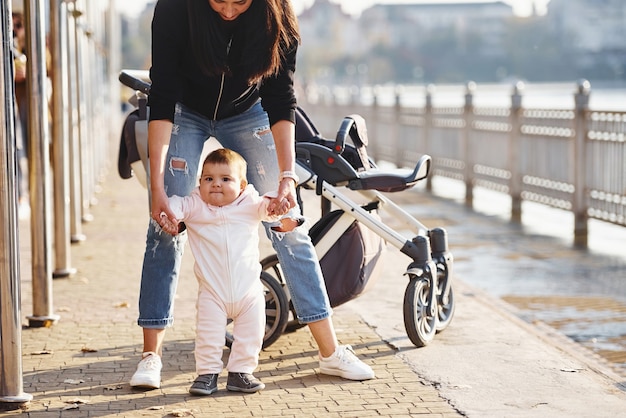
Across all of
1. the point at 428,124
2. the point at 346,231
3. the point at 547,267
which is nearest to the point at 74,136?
the point at 547,267

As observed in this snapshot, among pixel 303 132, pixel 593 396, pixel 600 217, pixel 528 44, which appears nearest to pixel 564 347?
pixel 593 396

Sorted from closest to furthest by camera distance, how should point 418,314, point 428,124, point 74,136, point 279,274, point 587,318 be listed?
point 418,314 < point 279,274 < point 587,318 < point 74,136 < point 428,124

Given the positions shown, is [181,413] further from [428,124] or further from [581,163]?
[428,124]

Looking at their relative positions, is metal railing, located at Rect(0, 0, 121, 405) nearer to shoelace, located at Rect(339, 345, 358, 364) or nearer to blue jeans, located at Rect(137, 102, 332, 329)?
blue jeans, located at Rect(137, 102, 332, 329)

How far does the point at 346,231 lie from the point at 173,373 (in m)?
1.13

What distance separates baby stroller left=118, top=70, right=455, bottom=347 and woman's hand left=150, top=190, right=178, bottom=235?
2.91 feet

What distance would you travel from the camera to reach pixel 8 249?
4.63m

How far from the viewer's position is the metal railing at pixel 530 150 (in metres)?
11.0

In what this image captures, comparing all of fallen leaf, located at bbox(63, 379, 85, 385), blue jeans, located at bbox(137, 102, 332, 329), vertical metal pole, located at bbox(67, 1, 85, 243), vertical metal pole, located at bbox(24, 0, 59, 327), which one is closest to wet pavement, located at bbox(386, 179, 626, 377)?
blue jeans, located at bbox(137, 102, 332, 329)

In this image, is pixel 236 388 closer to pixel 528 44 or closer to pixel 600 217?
pixel 600 217

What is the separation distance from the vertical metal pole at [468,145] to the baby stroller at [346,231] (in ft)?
31.2

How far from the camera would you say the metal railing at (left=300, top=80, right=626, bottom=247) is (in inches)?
433

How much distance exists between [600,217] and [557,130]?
148 cm

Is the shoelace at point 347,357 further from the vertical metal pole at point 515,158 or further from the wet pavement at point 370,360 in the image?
the vertical metal pole at point 515,158
